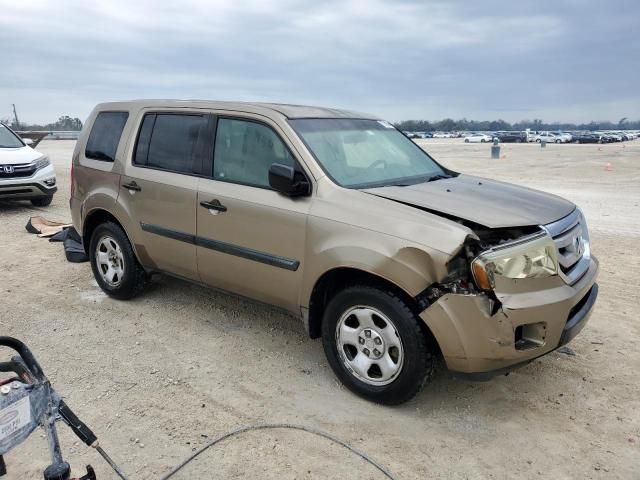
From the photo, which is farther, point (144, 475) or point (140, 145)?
point (140, 145)

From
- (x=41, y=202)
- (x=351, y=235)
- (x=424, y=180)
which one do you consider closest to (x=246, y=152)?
(x=351, y=235)

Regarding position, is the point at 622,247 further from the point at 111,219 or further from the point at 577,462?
the point at 111,219

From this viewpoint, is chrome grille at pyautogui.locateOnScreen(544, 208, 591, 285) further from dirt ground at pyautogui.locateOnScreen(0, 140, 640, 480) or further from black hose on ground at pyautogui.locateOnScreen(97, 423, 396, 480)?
black hose on ground at pyautogui.locateOnScreen(97, 423, 396, 480)

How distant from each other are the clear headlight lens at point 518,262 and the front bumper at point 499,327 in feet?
0.34

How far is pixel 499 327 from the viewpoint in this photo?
2.94m

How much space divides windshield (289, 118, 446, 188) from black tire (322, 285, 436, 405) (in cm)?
80

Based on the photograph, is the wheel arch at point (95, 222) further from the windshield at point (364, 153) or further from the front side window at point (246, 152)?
the windshield at point (364, 153)

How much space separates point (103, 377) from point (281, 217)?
1723 millimetres

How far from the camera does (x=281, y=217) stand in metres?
3.67

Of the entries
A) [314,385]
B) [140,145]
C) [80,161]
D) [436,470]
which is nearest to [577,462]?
[436,470]

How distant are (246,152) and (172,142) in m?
0.88

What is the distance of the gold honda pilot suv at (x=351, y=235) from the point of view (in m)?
3.01

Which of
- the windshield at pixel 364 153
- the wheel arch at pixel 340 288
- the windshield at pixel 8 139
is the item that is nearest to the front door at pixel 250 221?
the wheel arch at pixel 340 288

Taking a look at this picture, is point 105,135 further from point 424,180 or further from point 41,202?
point 41,202
